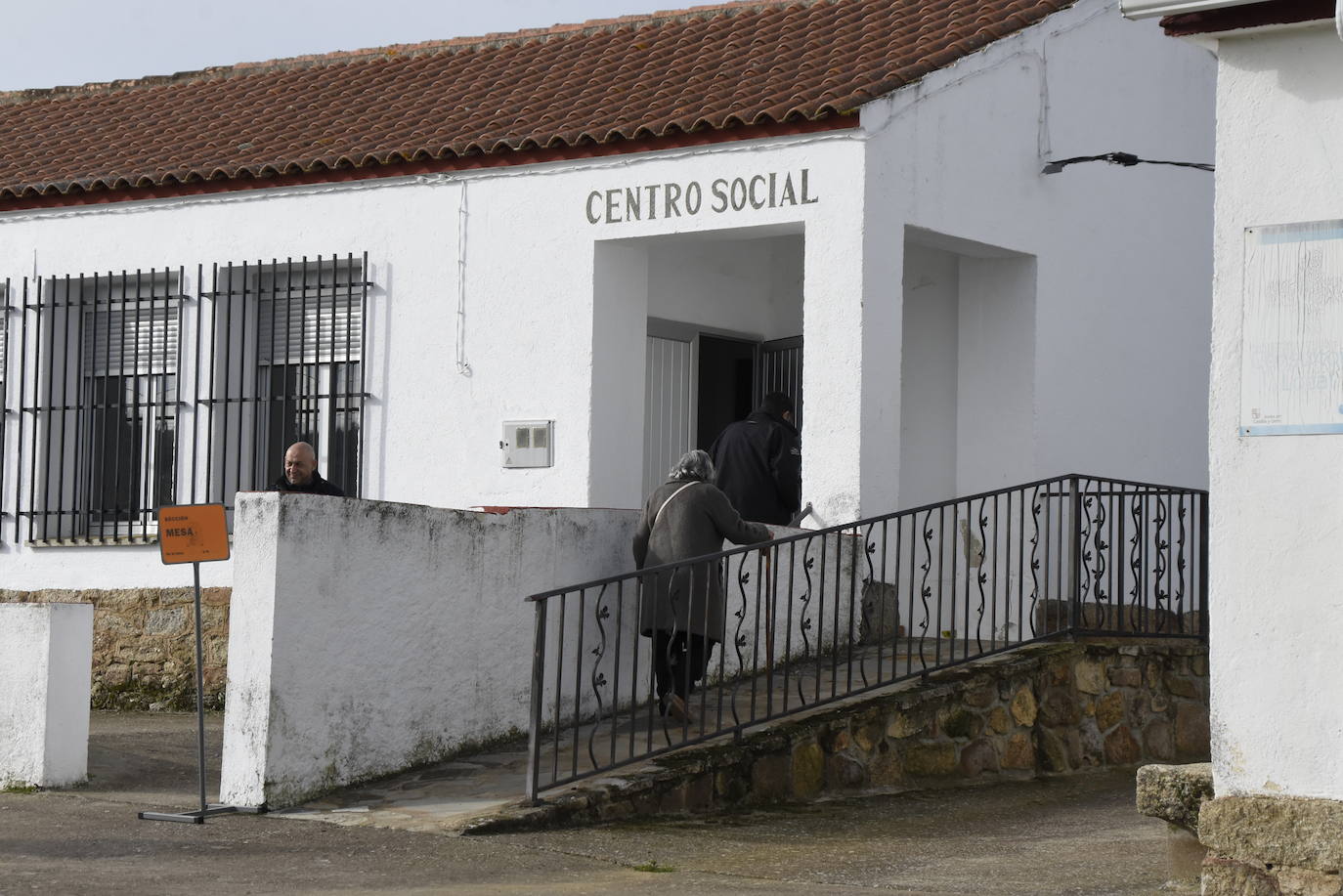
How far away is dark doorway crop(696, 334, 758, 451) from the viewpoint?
13305mm

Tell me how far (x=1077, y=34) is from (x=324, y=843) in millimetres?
7818

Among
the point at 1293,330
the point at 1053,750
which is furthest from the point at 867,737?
the point at 1293,330

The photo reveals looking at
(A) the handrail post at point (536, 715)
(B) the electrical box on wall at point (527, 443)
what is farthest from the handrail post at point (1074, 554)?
(A) the handrail post at point (536, 715)

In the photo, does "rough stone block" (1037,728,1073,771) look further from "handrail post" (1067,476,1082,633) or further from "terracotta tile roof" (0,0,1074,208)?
"terracotta tile roof" (0,0,1074,208)

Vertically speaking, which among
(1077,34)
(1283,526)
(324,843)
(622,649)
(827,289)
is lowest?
(324,843)

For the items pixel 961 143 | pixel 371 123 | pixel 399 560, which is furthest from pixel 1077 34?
pixel 399 560

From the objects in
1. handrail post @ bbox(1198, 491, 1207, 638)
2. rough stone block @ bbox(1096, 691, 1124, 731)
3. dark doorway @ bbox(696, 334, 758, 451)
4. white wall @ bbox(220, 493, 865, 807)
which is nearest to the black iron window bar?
dark doorway @ bbox(696, 334, 758, 451)

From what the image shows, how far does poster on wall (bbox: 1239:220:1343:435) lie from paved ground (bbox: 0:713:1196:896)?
6.01ft

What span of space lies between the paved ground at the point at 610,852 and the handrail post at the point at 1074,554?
1.61 metres

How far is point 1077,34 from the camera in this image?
41.9 ft

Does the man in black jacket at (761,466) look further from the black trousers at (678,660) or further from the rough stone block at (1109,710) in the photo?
the rough stone block at (1109,710)

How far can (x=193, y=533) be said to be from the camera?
8602 mm

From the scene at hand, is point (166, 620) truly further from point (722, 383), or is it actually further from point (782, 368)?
point (782, 368)

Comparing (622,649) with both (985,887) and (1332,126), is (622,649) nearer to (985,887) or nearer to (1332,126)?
(985,887)
